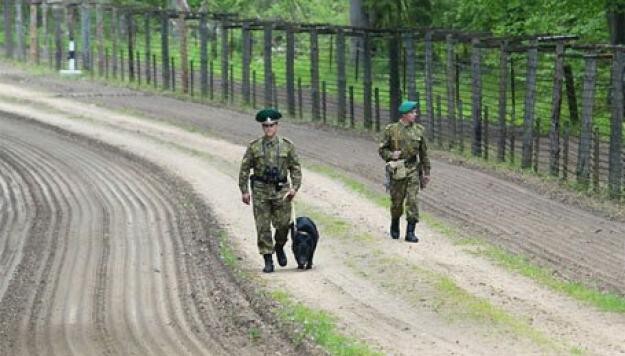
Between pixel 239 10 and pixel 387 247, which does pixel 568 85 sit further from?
pixel 239 10

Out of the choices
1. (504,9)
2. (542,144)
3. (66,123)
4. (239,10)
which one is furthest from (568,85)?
(239,10)

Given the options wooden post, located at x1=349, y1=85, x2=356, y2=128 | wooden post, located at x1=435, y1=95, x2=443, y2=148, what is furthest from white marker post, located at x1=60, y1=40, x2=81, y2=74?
wooden post, located at x1=435, y1=95, x2=443, y2=148

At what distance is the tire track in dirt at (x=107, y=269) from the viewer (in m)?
12.8

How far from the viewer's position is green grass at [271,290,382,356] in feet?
38.8

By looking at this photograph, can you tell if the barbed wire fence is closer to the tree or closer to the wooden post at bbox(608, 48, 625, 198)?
the wooden post at bbox(608, 48, 625, 198)

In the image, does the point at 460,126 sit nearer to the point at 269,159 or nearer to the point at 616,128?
the point at 616,128

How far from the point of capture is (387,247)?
55.7 feet

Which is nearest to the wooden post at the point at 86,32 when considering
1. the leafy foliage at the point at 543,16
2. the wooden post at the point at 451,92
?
the leafy foliage at the point at 543,16

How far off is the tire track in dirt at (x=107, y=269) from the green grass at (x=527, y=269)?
3.17 metres

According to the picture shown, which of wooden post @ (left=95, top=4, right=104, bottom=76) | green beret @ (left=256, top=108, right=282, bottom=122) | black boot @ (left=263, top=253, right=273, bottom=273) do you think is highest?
wooden post @ (left=95, top=4, right=104, bottom=76)

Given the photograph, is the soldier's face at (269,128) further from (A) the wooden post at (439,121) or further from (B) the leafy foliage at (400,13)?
(B) the leafy foliage at (400,13)

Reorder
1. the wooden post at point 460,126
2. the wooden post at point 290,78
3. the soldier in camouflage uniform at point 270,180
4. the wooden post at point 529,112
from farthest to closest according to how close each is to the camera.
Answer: the wooden post at point 290,78
the wooden post at point 460,126
the wooden post at point 529,112
the soldier in camouflage uniform at point 270,180

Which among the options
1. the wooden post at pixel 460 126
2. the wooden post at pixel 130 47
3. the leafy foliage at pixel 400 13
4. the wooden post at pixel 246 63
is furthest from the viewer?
the leafy foliage at pixel 400 13

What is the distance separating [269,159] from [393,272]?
6.08ft
